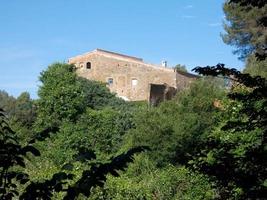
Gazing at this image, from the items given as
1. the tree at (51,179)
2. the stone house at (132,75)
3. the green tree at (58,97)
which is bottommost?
the tree at (51,179)

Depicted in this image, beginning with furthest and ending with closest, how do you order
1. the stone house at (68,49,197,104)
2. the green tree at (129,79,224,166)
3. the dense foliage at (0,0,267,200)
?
the stone house at (68,49,197,104) → the green tree at (129,79,224,166) → the dense foliage at (0,0,267,200)

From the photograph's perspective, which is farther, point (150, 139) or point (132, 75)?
point (132, 75)

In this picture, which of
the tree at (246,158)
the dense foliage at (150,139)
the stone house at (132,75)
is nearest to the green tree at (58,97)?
the dense foliage at (150,139)

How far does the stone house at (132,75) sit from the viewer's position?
44.4 meters

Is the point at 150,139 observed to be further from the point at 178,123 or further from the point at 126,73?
the point at 126,73

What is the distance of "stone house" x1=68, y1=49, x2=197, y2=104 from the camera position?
44438 mm

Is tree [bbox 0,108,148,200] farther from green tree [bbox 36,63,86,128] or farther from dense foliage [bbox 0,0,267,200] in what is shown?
green tree [bbox 36,63,86,128]

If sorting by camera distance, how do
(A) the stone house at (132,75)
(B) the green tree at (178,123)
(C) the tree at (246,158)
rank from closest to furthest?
(C) the tree at (246,158) → (B) the green tree at (178,123) → (A) the stone house at (132,75)

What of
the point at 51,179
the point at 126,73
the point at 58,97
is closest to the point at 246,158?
the point at 51,179

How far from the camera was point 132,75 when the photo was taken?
4622 cm

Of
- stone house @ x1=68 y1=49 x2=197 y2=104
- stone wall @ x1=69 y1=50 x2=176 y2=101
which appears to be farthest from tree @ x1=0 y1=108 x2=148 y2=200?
stone wall @ x1=69 y1=50 x2=176 y2=101

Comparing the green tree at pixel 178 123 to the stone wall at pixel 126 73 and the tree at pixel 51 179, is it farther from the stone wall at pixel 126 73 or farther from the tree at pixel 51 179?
the stone wall at pixel 126 73

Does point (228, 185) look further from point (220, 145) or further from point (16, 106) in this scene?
point (16, 106)

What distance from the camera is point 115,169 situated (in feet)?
10.8
